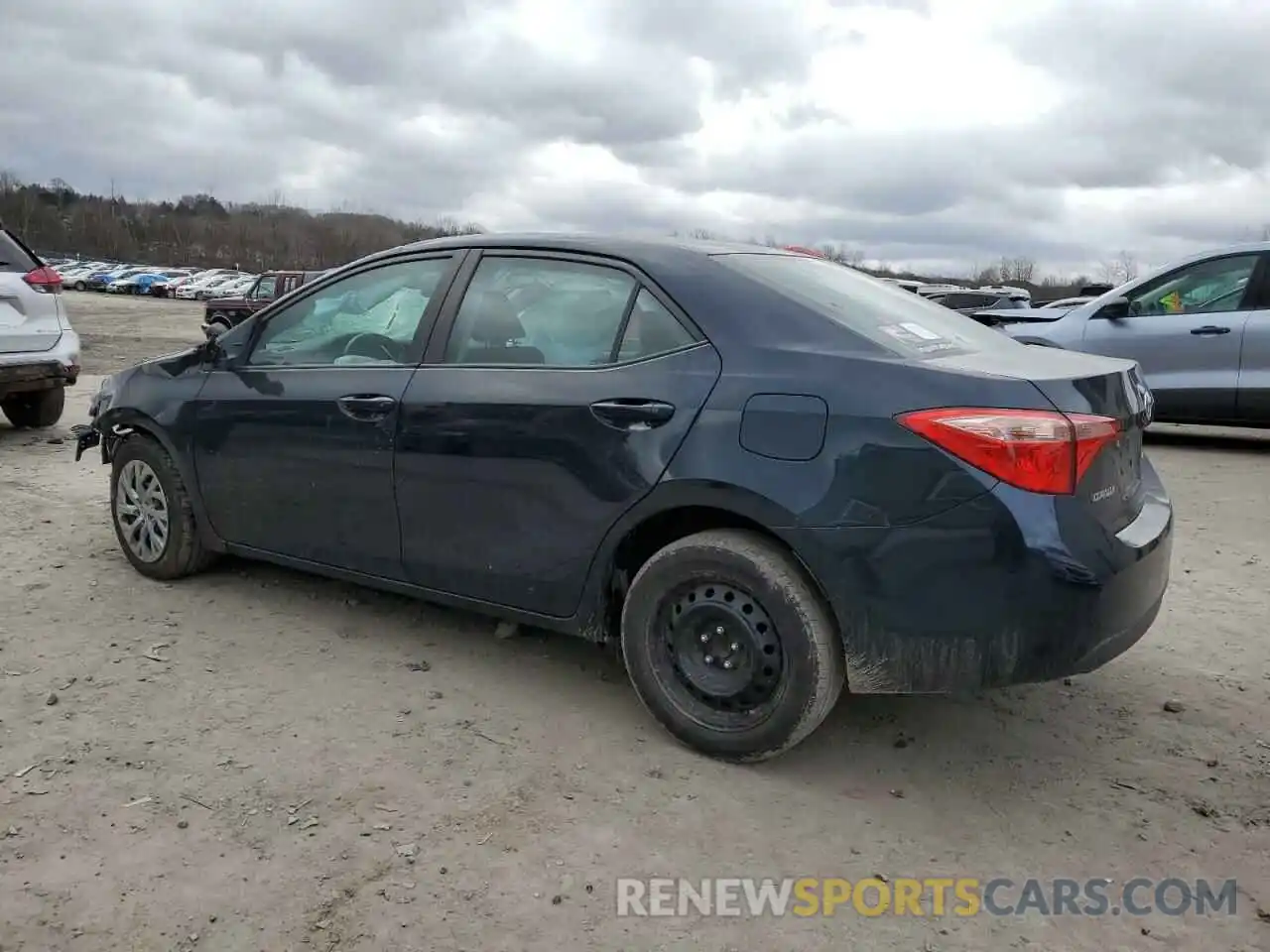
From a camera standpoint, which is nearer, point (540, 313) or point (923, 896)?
point (923, 896)

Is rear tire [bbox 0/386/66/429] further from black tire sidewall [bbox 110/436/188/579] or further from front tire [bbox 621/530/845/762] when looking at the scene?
front tire [bbox 621/530/845/762]

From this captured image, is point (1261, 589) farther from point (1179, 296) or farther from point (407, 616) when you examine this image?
point (1179, 296)

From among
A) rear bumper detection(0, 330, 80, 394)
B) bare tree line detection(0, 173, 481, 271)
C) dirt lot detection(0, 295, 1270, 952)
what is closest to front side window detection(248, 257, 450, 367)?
dirt lot detection(0, 295, 1270, 952)

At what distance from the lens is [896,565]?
271 centimetres

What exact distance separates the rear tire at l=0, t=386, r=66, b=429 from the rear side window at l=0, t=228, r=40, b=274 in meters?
1.13

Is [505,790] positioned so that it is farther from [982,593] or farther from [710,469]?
[982,593]

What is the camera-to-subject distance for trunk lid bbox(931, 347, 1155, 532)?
107 inches

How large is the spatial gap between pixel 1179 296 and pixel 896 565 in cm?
698

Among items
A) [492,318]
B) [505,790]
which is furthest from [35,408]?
[505,790]

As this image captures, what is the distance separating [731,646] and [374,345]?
72.7 inches

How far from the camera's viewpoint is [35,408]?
870cm

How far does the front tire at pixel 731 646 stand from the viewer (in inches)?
113

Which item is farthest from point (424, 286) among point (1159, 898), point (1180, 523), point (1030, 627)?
point (1180, 523)

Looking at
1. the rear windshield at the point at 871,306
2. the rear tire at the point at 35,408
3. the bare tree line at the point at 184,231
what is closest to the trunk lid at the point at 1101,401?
the rear windshield at the point at 871,306
